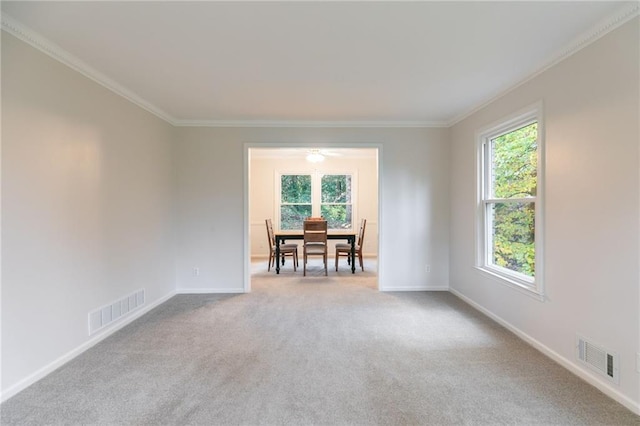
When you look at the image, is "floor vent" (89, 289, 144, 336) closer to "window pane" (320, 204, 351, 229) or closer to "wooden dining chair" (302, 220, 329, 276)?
"wooden dining chair" (302, 220, 329, 276)

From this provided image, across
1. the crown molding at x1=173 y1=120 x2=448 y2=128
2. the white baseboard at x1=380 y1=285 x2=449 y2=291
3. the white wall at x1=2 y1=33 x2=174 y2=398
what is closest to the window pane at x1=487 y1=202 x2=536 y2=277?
the white baseboard at x1=380 y1=285 x2=449 y2=291

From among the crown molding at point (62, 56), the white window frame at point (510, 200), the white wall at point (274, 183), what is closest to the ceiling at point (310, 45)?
the crown molding at point (62, 56)

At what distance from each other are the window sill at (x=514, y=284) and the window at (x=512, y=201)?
0.01m

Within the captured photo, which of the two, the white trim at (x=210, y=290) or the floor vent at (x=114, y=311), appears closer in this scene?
the floor vent at (x=114, y=311)

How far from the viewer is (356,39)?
2.08m

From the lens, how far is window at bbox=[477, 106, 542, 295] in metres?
2.62

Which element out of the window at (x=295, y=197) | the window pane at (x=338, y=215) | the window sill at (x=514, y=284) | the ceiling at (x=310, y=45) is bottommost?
the window sill at (x=514, y=284)

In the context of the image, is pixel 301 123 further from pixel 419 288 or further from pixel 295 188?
pixel 295 188

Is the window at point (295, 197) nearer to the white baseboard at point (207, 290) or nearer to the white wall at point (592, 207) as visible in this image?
the white baseboard at point (207, 290)

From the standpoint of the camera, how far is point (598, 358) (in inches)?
78.0

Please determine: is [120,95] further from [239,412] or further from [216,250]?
[239,412]

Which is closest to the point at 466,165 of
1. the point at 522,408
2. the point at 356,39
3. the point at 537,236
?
the point at 537,236

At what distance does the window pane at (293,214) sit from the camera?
750 centimetres

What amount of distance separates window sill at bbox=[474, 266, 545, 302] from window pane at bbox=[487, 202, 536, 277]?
0.12 m
